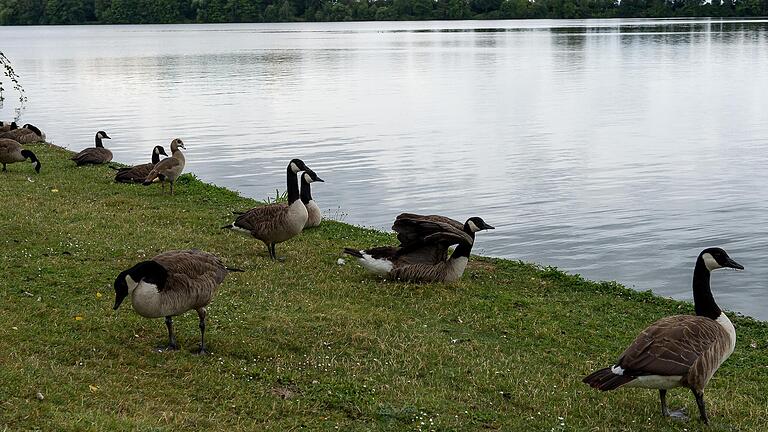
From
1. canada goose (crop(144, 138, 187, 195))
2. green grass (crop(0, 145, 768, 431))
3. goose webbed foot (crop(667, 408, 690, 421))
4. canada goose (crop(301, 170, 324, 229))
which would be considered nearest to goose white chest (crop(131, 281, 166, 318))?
green grass (crop(0, 145, 768, 431))

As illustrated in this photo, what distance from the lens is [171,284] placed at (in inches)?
374

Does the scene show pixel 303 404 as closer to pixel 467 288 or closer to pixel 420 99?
pixel 467 288

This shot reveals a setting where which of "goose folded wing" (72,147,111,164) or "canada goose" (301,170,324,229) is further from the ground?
"goose folded wing" (72,147,111,164)

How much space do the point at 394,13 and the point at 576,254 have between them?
7212 inches

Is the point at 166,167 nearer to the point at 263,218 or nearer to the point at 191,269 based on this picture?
the point at 263,218

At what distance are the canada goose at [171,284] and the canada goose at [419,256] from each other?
12.7 ft

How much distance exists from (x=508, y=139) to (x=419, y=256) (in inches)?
865

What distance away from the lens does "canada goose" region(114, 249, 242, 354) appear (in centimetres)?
932

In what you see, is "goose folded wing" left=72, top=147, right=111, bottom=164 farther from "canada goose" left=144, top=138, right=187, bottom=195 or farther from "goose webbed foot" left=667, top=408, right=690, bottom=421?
"goose webbed foot" left=667, top=408, right=690, bottom=421

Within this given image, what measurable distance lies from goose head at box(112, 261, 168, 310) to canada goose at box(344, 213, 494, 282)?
4.57m

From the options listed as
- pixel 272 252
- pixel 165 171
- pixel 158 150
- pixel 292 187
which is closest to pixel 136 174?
pixel 165 171

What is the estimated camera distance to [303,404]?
27.9 ft

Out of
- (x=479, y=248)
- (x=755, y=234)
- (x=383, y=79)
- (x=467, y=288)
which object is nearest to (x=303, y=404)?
(x=467, y=288)

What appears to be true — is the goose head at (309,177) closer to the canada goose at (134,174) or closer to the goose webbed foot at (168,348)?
the canada goose at (134,174)
